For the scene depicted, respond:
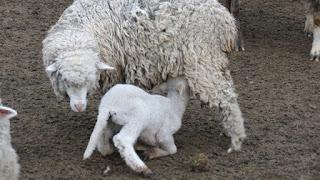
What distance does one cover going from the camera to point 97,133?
5.26 meters

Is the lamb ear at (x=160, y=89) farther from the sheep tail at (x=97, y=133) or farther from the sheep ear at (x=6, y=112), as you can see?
the sheep ear at (x=6, y=112)

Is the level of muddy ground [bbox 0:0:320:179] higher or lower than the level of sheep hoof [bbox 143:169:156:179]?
lower

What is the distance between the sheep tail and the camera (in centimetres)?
521

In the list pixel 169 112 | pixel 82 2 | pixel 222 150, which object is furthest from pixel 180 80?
pixel 82 2

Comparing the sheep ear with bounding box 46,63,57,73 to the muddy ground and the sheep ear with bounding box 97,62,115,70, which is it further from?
the muddy ground

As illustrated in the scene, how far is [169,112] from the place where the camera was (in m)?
5.75

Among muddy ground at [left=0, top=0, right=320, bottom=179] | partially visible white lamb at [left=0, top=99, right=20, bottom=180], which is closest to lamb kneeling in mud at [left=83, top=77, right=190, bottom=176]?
muddy ground at [left=0, top=0, right=320, bottom=179]

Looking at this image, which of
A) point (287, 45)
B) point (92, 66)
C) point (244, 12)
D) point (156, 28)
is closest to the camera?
point (92, 66)

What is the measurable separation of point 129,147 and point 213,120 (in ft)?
5.28

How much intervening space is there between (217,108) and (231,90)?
187 millimetres

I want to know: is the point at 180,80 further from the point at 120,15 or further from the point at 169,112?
the point at 120,15

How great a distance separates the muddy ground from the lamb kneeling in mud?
13 cm

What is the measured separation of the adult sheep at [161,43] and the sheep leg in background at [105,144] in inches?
15.4

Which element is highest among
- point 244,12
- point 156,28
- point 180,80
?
point 156,28
